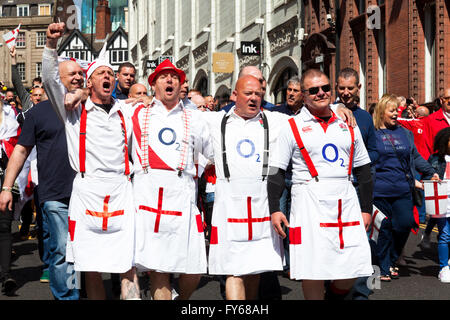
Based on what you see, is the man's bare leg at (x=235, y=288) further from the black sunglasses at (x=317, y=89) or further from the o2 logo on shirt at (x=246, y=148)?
the black sunglasses at (x=317, y=89)

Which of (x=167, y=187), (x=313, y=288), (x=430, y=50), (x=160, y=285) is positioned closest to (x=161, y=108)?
(x=167, y=187)

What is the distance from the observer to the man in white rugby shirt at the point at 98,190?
5.55 meters

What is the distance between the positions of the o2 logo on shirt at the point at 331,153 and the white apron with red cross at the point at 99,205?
1.54 metres

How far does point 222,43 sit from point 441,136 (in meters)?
27.1

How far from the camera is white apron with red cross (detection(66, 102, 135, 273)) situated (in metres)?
5.55

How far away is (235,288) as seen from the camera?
564cm

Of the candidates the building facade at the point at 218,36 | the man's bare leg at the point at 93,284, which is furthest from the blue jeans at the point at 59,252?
the building facade at the point at 218,36

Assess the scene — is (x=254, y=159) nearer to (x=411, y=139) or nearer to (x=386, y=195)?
(x=386, y=195)

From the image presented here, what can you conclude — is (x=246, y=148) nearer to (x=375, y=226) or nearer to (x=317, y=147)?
(x=317, y=147)

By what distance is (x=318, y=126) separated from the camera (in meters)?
5.36

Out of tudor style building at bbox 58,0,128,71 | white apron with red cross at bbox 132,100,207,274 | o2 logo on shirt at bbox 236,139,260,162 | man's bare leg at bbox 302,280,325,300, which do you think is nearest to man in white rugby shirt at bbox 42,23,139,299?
white apron with red cross at bbox 132,100,207,274

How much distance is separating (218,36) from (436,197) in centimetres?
2915

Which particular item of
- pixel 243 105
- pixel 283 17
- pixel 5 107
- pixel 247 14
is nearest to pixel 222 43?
pixel 247 14

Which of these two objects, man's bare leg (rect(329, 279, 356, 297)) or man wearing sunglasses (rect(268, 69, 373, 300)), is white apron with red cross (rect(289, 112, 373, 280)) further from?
man's bare leg (rect(329, 279, 356, 297))
